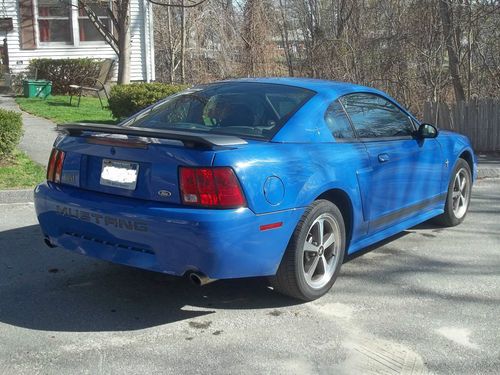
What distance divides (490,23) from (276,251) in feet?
33.7

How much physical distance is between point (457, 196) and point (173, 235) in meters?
3.96

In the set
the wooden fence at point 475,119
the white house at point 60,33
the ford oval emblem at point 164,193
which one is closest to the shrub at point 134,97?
the wooden fence at point 475,119

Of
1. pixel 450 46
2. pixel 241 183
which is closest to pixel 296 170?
pixel 241 183

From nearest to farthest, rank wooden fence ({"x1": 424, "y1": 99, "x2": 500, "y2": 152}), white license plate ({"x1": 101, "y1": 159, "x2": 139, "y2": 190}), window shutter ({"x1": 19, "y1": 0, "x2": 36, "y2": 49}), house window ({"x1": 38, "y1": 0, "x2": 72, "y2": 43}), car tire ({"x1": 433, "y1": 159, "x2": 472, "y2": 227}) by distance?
white license plate ({"x1": 101, "y1": 159, "x2": 139, "y2": 190}) → car tire ({"x1": 433, "y1": 159, "x2": 472, "y2": 227}) → wooden fence ({"x1": 424, "y1": 99, "x2": 500, "y2": 152}) → window shutter ({"x1": 19, "y1": 0, "x2": 36, "y2": 49}) → house window ({"x1": 38, "y1": 0, "x2": 72, "y2": 43})

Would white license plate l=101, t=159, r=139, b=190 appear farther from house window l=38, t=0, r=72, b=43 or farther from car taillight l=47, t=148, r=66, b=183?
house window l=38, t=0, r=72, b=43

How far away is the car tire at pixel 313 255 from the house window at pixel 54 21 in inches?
723

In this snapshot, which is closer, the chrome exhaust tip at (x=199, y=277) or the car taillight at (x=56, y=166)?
the chrome exhaust tip at (x=199, y=277)

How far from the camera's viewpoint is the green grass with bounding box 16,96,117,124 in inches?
541

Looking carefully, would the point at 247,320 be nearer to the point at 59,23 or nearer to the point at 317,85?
the point at 317,85

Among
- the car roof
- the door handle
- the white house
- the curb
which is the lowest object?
the curb

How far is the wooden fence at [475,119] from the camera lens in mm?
11570

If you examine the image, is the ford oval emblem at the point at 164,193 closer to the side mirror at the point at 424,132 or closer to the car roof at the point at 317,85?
the car roof at the point at 317,85

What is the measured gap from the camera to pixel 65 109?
15.8 meters

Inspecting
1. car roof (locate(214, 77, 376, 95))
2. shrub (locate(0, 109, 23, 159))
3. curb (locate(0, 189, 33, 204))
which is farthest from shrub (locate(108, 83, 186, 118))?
car roof (locate(214, 77, 376, 95))
